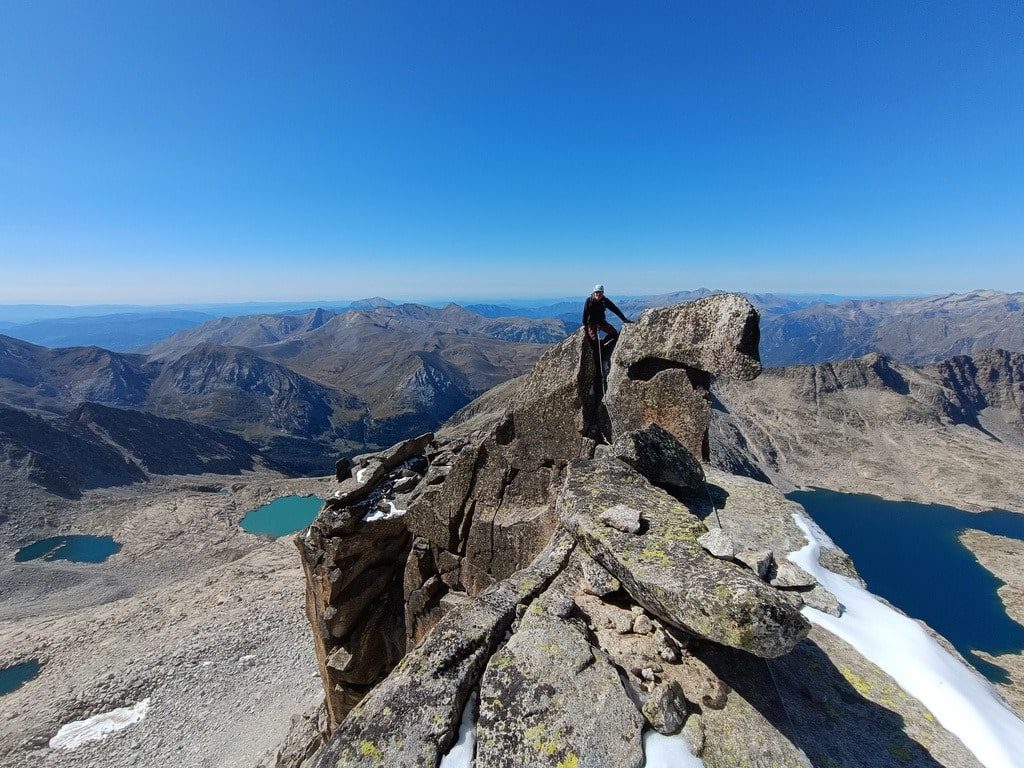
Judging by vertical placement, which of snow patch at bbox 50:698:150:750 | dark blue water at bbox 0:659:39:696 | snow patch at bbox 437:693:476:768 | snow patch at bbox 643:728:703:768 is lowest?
dark blue water at bbox 0:659:39:696

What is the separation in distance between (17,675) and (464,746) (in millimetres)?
70438

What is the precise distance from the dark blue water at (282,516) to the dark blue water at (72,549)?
77.4ft

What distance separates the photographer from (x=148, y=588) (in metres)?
70.8

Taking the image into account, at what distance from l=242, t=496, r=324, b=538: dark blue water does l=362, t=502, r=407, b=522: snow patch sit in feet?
281

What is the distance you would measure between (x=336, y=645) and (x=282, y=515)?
325 ft

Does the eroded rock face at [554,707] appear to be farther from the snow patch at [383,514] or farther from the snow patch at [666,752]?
the snow patch at [383,514]

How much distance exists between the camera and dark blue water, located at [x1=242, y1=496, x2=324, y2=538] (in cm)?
9831

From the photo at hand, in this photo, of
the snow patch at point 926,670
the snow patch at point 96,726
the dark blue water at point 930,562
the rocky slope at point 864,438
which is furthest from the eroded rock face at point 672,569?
the rocky slope at point 864,438

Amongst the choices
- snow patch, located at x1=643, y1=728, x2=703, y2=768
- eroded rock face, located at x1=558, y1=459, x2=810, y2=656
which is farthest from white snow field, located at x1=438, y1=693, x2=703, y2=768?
eroded rock face, located at x1=558, y1=459, x2=810, y2=656

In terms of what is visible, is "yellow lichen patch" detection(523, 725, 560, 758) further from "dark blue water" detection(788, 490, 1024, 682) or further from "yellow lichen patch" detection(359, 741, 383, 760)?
"dark blue water" detection(788, 490, 1024, 682)

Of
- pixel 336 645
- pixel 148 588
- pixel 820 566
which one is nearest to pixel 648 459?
pixel 820 566

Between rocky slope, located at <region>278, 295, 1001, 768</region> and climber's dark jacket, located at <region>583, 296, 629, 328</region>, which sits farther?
climber's dark jacket, located at <region>583, 296, 629, 328</region>

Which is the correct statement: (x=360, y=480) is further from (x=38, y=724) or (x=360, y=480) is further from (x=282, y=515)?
(x=282, y=515)

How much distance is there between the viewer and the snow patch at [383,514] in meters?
20.9
